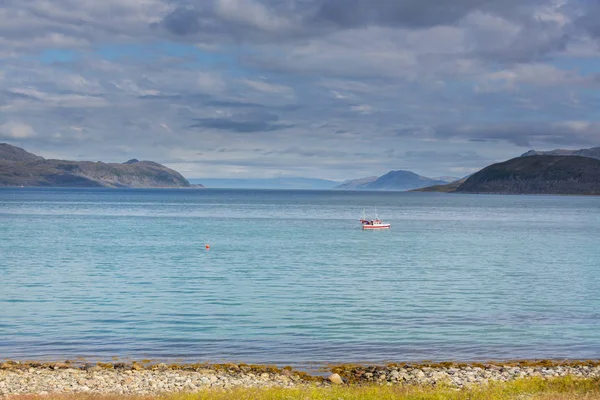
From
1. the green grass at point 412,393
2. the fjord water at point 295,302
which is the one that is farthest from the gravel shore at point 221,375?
the fjord water at point 295,302

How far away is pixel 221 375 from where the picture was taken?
26.3 meters

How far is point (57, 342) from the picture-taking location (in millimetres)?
33375

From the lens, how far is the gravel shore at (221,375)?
78.3 feet

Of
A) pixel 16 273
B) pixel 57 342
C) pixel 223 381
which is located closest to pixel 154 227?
pixel 16 273

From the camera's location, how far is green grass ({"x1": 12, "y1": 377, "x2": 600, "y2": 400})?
2028 cm

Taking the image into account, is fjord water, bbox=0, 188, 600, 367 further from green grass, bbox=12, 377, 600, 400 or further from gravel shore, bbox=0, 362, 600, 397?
green grass, bbox=12, 377, 600, 400

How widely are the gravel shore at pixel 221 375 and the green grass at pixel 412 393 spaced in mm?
2002

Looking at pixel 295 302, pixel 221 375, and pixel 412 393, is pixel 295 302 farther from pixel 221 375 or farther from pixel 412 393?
pixel 412 393

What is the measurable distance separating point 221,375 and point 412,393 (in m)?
8.09

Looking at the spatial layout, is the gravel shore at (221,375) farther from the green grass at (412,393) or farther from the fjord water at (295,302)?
the fjord water at (295,302)

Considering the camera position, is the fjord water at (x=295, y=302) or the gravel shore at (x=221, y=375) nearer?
the gravel shore at (x=221, y=375)

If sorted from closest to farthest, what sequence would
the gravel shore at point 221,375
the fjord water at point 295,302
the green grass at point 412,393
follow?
the green grass at point 412,393, the gravel shore at point 221,375, the fjord water at point 295,302

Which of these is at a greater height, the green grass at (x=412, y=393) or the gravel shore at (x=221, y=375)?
the green grass at (x=412, y=393)

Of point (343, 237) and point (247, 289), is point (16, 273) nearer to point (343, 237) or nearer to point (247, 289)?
point (247, 289)
